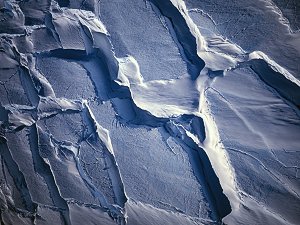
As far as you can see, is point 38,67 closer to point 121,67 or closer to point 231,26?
point 121,67

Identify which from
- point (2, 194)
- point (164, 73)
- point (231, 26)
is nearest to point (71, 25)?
point (164, 73)

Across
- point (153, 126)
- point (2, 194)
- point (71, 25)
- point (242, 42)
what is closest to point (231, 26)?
point (242, 42)

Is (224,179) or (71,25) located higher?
(71,25)

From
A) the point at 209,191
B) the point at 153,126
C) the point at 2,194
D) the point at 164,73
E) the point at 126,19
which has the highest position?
the point at 126,19

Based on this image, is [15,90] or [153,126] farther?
[15,90]

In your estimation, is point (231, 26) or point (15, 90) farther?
point (15, 90)

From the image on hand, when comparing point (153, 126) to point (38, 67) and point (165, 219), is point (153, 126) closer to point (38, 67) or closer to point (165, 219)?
point (165, 219)
